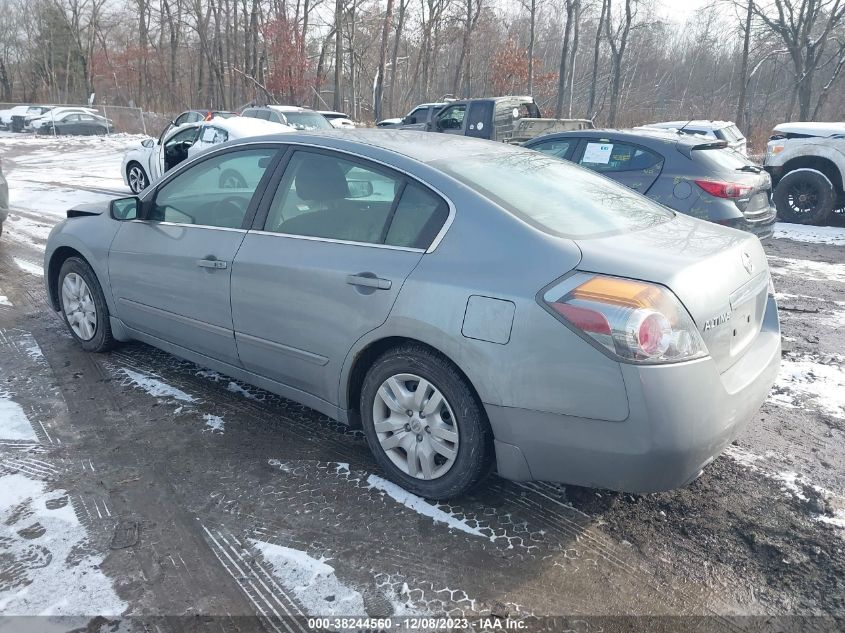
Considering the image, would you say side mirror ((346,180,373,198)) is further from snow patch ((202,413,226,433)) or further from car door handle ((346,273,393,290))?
snow patch ((202,413,226,433))

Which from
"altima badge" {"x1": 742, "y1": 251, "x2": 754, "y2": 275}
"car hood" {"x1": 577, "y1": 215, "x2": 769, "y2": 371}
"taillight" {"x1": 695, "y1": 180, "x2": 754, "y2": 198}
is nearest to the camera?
"car hood" {"x1": 577, "y1": 215, "x2": 769, "y2": 371}

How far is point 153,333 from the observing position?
420 centimetres

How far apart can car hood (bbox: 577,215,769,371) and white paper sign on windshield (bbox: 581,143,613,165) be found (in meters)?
4.74

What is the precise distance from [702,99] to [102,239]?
41757mm

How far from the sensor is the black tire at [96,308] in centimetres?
454

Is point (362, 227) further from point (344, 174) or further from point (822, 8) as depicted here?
point (822, 8)

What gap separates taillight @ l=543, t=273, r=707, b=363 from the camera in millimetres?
2359

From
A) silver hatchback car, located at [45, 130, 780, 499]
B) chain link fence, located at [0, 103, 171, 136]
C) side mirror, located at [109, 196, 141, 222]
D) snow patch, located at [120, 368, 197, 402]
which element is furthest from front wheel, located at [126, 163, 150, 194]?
chain link fence, located at [0, 103, 171, 136]

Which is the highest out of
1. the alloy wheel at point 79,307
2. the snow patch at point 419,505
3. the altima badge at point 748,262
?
the altima badge at point 748,262

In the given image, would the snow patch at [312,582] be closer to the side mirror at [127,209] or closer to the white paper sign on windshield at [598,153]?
the side mirror at [127,209]

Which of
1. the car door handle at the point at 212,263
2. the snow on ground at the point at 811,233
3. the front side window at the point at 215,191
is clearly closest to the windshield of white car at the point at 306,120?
the snow on ground at the point at 811,233


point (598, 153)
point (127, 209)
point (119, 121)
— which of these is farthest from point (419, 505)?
point (119, 121)

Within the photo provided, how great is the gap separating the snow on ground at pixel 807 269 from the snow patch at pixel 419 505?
6.10 meters

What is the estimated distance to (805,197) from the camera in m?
10.7
